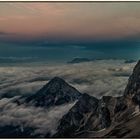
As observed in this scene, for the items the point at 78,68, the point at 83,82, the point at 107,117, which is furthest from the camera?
the point at 107,117

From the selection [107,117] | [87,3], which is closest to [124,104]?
[107,117]

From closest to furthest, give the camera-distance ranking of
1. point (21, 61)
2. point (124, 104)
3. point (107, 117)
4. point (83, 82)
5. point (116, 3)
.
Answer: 1. point (116, 3)
2. point (21, 61)
3. point (83, 82)
4. point (124, 104)
5. point (107, 117)

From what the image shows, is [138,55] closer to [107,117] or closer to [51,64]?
[51,64]

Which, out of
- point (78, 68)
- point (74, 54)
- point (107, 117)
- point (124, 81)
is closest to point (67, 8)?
point (74, 54)

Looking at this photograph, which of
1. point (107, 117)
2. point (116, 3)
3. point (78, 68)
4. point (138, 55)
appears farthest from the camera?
point (107, 117)

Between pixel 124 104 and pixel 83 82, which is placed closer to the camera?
pixel 83 82

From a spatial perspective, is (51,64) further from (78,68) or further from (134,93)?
(134,93)

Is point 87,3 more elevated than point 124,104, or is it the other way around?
point 87,3

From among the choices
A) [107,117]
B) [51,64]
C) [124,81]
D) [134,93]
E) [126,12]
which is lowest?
[107,117]

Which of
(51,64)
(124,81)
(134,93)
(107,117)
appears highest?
(51,64)
